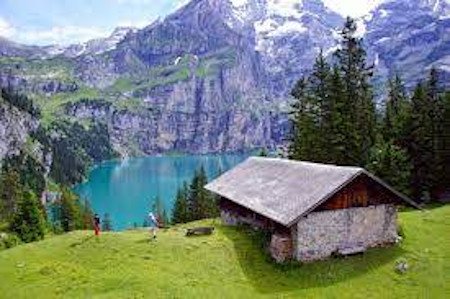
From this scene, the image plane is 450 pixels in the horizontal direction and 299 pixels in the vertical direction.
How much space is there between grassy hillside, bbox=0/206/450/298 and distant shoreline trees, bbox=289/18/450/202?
26.6 metres

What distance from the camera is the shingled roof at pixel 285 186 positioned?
148 feet

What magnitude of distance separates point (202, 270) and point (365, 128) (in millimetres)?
45395

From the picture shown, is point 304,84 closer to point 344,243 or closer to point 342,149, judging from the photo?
point 342,149

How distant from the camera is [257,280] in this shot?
42656 millimetres

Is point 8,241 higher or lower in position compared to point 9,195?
lower

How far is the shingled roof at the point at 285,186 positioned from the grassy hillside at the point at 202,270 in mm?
3729

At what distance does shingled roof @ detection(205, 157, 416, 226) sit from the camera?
45.0m

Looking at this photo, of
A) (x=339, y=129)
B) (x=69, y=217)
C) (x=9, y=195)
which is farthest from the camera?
(x=9, y=195)

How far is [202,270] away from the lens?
43.4 meters

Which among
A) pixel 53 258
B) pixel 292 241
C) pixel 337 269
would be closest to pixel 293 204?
pixel 292 241

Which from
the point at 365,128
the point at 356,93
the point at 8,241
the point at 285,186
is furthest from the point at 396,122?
the point at 8,241

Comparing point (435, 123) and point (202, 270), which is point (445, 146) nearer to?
point (435, 123)

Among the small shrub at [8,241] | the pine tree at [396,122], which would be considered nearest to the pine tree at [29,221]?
the small shrub at [8,241]

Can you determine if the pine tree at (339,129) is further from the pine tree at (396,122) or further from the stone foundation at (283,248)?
the stone foundation at (283,248)
